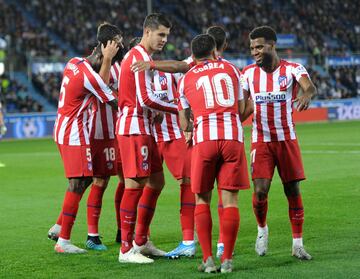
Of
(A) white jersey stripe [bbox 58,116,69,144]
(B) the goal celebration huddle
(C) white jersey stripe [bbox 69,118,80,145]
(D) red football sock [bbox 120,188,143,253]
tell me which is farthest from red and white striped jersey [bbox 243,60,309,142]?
(A) white jersey stripe [bbox 58,116,69,144]

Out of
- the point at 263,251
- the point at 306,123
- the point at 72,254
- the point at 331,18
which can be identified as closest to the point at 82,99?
the point at 72,254

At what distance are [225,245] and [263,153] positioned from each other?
4.42 feet

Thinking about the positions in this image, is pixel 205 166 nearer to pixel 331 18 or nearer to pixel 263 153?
pixel 263 153

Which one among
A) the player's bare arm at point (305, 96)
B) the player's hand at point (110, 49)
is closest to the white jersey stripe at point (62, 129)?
the player's hand at point (110, 49)

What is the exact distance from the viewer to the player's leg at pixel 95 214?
30.1ft

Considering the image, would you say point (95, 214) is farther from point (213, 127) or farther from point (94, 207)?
point (213, 127)

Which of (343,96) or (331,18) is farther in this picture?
(331,18)

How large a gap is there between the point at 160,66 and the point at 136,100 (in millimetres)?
427

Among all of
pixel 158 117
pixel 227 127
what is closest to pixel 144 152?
pixel 158 117

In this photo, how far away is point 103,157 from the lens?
31.0 feet

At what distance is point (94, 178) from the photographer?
9.59 meters

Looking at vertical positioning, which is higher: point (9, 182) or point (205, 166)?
point (205, 166)

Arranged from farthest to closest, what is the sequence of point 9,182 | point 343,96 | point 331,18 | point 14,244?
point 331,18
point 343,96
point 9,182
point 14,244

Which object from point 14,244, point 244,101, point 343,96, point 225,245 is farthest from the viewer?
point 343,96
